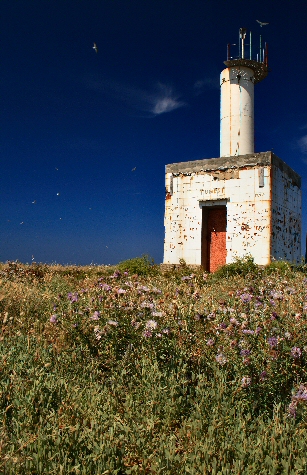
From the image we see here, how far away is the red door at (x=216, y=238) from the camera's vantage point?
14626 mm

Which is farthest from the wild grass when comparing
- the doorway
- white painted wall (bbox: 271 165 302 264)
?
the doorway

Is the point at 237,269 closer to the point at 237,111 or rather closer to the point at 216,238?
the point at 216,238

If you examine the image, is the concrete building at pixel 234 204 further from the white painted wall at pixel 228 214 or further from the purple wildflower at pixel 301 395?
the purple wildflower at pixel 301 395

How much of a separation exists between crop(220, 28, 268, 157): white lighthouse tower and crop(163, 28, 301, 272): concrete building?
45 mm

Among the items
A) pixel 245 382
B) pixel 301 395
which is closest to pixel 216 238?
pixel 245 382

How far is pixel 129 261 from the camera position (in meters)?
13.9

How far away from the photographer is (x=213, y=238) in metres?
14.9

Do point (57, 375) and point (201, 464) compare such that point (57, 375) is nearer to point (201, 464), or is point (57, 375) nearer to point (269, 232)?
point (201, 464)

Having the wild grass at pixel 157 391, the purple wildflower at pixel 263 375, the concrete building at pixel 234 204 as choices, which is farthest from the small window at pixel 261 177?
the purple wildflower at pixel 263 375

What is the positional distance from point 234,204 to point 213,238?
171cm

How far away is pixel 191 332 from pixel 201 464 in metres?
1.63

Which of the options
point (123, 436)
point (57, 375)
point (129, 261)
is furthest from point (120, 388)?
point (129, 261)

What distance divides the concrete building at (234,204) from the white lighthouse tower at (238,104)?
4 centimetres

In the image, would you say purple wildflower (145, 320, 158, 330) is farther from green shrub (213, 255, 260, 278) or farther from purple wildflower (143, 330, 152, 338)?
green shrub (213, 255, 260, 278)
